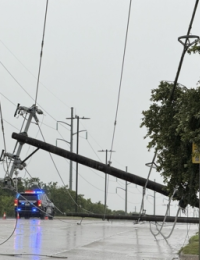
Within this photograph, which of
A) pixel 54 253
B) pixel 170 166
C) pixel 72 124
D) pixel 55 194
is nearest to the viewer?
pixel 170 166

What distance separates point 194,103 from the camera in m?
12.2

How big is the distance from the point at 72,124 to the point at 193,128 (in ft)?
159

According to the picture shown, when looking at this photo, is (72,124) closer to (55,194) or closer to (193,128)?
(55,194)

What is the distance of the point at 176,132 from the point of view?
42.7 feet

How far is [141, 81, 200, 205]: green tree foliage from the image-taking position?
1222cm

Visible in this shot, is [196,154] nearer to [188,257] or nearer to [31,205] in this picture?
[188,257]

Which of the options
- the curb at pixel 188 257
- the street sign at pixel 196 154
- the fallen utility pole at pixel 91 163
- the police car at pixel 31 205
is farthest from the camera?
the police car at pixel 31 205

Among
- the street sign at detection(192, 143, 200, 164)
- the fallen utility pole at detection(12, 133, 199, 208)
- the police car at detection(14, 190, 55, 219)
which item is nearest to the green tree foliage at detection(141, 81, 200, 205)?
the street sign at detection(192, 143, 200, 164)

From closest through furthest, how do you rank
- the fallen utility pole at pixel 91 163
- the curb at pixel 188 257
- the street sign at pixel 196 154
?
the street sign at pixel 196 154 → the curb at pixel 188 257 → the fallen utility pole at pixel 91 163

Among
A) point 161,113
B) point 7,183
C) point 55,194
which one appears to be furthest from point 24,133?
point 55,194

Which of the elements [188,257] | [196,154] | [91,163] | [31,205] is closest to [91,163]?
[91,163]

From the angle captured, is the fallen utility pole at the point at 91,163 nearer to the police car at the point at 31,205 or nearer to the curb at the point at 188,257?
the curb at the point at 188,257

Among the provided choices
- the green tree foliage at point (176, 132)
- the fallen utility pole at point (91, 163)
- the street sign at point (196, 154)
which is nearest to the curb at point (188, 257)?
the green tree foliage at point (176, 132)

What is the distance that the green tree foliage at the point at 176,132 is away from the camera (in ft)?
40.1
